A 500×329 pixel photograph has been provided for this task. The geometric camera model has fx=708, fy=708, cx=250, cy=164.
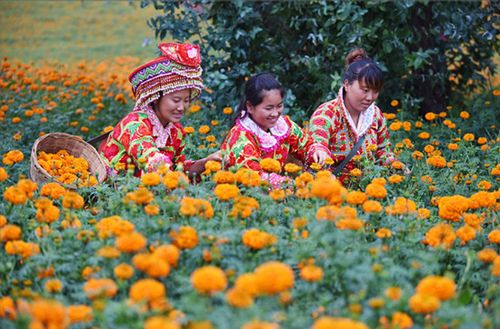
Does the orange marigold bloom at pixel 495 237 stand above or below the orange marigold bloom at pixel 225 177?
below

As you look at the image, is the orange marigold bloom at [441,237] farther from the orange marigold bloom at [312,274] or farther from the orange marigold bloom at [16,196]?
the orange marigold bloom at [16,196]

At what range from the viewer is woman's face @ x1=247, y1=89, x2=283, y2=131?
4.08 m

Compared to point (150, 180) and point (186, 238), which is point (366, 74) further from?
point (186, 238)

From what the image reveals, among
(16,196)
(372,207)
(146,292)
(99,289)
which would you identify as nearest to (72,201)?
(16,196)

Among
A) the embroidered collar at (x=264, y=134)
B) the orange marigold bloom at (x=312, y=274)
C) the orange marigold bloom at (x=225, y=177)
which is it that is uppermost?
the embroidered collar at (x=264, y=134)

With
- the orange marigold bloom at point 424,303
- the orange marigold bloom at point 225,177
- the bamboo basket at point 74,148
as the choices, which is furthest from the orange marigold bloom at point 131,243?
the bamboo basket at point 74,148

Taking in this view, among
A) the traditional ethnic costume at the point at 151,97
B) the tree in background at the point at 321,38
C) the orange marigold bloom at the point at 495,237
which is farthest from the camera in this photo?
the tree in background at the point at 321,38

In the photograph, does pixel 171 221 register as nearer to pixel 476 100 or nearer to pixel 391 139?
pixel 391 139

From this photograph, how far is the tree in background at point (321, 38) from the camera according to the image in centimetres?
566

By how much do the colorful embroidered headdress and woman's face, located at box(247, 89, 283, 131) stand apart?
392 millimetres

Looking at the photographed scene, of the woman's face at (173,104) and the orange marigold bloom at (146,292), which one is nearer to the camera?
the orange marigold bloom at (146,292)

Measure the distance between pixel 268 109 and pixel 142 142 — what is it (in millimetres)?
750

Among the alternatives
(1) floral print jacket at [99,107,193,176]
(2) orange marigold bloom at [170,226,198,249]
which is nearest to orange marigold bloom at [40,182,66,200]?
(1) floral print jacket at [99,107,193,176]

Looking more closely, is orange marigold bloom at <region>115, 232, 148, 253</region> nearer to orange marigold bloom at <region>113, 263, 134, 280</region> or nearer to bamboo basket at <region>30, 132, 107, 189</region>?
orange marigold bloom at <region>113, 263, 134, 280</region>
